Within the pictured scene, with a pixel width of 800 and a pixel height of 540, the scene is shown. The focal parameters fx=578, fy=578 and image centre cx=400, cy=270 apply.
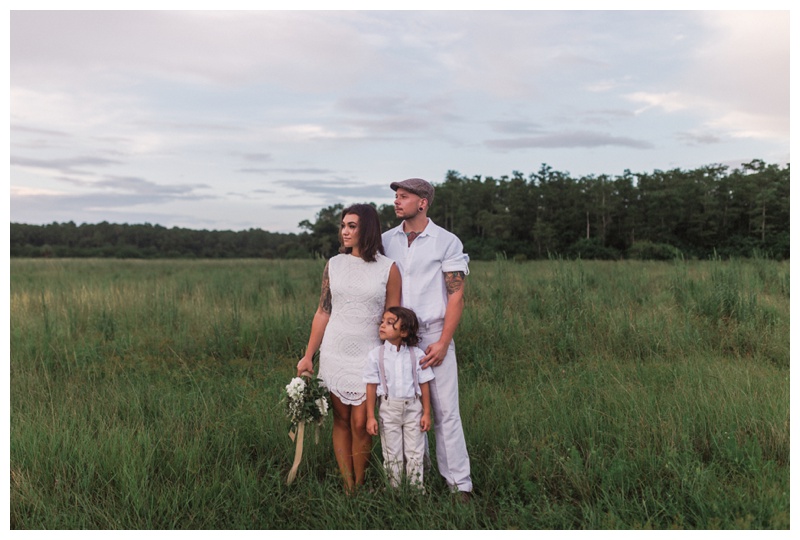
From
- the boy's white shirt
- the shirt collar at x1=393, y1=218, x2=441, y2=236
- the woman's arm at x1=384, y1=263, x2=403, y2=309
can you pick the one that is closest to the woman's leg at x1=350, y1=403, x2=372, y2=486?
the boy's white shirt

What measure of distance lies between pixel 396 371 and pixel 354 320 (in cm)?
→ 44

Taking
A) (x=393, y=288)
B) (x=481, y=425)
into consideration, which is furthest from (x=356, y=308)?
(x=481, y=425)

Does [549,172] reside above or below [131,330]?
above

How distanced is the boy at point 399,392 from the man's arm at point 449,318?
0.07 m

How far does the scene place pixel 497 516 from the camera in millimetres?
3617

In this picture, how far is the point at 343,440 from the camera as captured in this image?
4.01m

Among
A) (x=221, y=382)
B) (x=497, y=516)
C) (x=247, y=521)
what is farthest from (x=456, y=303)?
(x=221, y=382)

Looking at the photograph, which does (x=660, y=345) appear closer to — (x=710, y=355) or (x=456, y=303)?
(x=710, y=355)

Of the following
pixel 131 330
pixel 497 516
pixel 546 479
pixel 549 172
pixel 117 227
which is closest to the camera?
pixel 497 516

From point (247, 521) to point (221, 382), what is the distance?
312cm

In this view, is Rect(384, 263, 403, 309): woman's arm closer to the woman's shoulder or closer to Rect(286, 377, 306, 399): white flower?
the woman's shoulder

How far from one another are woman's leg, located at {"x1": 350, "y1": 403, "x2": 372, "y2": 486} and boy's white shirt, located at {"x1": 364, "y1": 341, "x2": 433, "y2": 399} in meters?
0.26

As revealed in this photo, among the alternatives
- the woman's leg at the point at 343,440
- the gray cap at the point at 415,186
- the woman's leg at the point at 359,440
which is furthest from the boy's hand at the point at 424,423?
the gray cap at the point at 415,186

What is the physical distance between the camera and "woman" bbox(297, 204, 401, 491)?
3742mm
